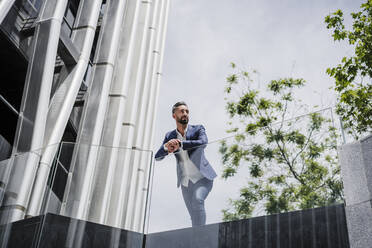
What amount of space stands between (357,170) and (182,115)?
349 centimetres

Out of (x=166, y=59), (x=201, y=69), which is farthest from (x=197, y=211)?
(x=166, y=59)

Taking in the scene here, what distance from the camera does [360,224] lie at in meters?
4.76

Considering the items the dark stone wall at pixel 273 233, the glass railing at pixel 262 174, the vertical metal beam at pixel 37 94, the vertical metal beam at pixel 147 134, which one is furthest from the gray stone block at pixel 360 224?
the vertical metal beam at pixel 37 94

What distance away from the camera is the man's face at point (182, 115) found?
7375 millimetres

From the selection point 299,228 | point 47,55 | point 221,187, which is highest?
point 47,55

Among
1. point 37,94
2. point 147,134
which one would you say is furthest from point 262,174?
point 147,134

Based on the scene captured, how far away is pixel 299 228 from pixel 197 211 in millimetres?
1600

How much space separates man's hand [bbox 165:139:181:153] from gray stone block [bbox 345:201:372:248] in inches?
113

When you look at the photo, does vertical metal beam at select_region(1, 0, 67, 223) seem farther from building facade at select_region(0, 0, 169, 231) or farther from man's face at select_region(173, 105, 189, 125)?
man's face at select_region(173, 105, 189, 125)

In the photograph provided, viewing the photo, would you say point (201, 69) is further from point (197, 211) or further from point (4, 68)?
point (197, 211)

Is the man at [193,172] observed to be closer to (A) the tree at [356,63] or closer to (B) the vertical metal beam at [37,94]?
(B) the vertical metal beam at [37,94]

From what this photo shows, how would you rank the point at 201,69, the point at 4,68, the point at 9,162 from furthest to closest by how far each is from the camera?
the point at 201,69 < the point at 4,68 < the point at 9,162

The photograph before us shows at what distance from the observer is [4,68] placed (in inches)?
404

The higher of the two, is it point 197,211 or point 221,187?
point 221,187
